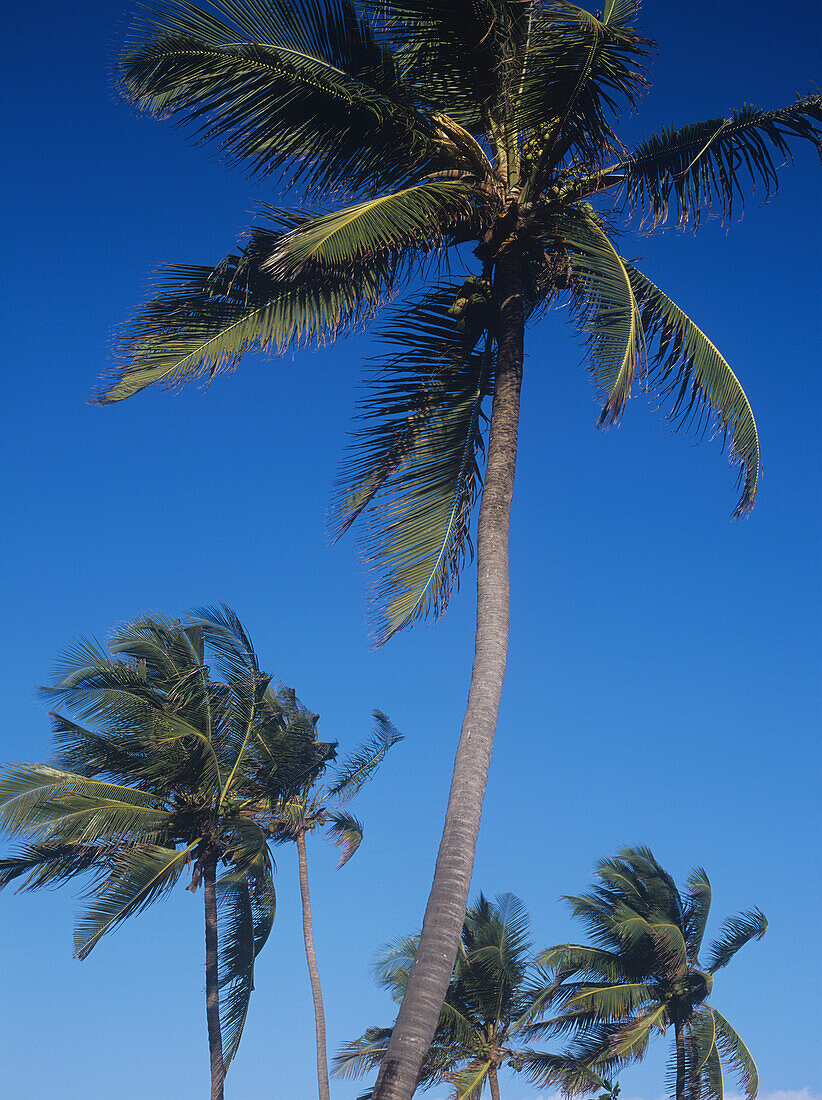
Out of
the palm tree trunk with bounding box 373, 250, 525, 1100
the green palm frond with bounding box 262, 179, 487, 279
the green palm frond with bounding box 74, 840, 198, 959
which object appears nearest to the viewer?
the palm tree trunk with bounding box 373, 250, 525, 1100

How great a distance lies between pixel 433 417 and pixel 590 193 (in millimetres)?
2306

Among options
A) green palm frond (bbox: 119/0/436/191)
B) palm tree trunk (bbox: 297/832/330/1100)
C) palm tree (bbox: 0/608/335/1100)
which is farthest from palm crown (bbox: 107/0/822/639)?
palm tree trunk (bbox: 297/832/330/1100)

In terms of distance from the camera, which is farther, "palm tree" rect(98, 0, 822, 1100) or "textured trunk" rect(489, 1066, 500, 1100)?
"textured trunk" rect(489, 1066, 500, 1100)

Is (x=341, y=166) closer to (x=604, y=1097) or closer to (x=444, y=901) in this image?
(x=444, y=901)

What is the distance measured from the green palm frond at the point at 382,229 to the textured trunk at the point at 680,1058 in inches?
706

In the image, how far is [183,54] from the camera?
303 inches

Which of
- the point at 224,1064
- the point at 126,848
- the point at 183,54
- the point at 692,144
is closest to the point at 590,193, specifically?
the point at 692,144

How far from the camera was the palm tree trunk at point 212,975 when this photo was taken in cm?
1541

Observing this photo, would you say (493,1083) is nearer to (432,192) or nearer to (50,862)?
(50,862)

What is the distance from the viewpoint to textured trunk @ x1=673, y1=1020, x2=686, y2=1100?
19703 millimetres

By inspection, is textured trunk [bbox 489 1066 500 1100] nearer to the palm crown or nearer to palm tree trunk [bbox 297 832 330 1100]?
palm tree trunk [bbox 297 832 330 1100]

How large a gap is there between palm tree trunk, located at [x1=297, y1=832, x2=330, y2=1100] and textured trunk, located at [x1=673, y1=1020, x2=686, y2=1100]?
6916mm

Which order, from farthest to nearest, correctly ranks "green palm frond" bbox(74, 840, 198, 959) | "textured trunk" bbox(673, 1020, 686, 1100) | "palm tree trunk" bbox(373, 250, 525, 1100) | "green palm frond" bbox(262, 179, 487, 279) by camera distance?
1. "textured trunk" bbox(673, 1020, 686, 1100)
2. "green palm frond" bbox(74, 840, 198, 959)
3. "green palm frond" bbox(262, 179, 487, 279)
4. "palm tree trunk" bbox(373, 250, 525, 1100)

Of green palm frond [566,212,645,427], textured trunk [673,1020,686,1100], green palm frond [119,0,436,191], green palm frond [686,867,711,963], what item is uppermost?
green palm frond [119,0,436,191]
